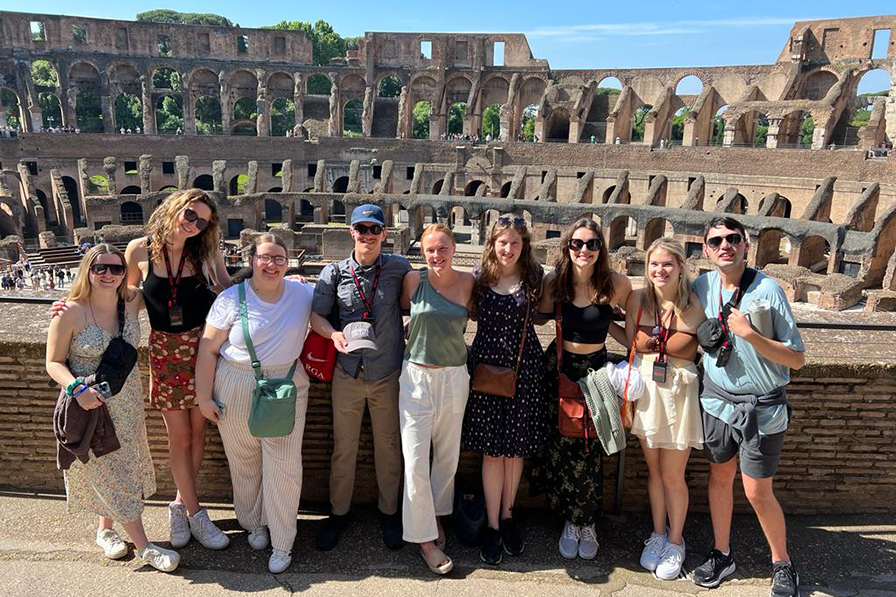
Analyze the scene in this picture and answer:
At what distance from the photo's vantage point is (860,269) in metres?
20.0

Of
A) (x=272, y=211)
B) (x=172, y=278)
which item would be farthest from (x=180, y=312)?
(x=272, y=211)

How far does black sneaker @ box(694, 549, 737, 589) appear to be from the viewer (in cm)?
372

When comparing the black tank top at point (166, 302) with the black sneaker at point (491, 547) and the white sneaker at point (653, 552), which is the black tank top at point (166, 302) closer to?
the black sneaker at point (491, 547)

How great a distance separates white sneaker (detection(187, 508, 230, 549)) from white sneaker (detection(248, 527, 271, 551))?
16 centimetres

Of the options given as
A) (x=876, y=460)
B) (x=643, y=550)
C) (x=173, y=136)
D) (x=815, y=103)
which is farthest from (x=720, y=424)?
(x=173, y=136)

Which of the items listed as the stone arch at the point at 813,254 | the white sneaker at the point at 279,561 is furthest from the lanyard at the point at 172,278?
the stone arch at the point at 813,254

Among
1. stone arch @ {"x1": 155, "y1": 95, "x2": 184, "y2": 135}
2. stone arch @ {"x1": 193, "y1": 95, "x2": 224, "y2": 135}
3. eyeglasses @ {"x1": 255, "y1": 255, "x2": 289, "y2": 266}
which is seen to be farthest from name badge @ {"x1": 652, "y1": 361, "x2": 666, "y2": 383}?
stone arch @ {"x1": 155, "y1": 95, "x2": 184, "y2": 135}

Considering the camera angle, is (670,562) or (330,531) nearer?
(670,562)

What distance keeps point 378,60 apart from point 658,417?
128 feet

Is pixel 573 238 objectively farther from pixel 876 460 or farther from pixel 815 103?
pixel 815 103

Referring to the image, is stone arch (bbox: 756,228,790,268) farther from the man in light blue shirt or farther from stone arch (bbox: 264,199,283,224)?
stone arch (bbox: 264,199,283,224)

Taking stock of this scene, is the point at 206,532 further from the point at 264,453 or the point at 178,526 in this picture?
the point at 264,453

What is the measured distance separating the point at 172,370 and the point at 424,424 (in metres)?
1.62

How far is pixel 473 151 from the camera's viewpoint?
1288 inches
